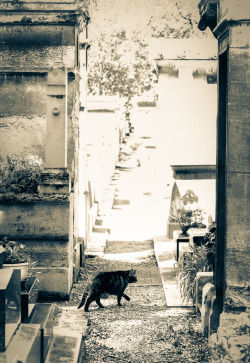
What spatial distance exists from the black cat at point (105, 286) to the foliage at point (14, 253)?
87cm

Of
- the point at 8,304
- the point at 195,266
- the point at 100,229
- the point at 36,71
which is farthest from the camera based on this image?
the point at 100,229

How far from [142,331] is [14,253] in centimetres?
175

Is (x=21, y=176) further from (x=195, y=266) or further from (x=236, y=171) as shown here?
(x=236, y=171)

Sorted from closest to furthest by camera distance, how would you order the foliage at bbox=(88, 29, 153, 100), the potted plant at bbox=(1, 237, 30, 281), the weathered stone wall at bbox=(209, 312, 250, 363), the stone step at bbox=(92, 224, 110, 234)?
the weathered stone wall at bbox=(209, 312, 250, 363), the potted plant at bbox=(1, 237, 30, 281), the stone step at bbox=(92, 224, 110, 234), the foliage at bbox=(88, 29, 153, 100)

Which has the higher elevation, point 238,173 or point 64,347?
point 238,173

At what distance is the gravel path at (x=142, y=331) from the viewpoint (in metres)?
5.06

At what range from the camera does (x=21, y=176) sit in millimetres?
7145

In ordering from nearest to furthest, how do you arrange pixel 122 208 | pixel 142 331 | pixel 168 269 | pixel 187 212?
1. pixel 142 331
2. pixel 168 269
3. pixel 187 212
4. pixel 122 208

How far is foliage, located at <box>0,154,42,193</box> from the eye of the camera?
7.06 metres

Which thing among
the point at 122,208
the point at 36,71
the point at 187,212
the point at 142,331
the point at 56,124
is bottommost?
the point at 142,331

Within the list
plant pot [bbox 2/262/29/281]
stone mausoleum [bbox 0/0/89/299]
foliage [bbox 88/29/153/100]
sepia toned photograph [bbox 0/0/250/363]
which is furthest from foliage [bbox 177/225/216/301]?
foliage [bbox 88/29/153/100]

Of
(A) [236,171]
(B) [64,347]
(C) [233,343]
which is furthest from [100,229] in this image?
(C) [233,343]

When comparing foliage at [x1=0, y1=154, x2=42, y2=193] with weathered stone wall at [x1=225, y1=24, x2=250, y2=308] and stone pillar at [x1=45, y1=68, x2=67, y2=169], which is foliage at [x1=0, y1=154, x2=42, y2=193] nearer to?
stone pillar at [x1=45, y1=68, x2=67, y2=169]

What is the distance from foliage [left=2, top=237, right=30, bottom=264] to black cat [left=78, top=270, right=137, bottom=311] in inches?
34.4
